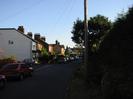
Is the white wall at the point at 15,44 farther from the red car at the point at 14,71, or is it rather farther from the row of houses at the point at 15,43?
the red car at the point at 14,71

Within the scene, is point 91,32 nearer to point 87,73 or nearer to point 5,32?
point 5,32

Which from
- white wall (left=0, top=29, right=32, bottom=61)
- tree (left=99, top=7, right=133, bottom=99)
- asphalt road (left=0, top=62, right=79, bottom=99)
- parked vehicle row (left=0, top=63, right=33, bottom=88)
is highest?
white wall (left=0, top=29, right=32, bottom=61)

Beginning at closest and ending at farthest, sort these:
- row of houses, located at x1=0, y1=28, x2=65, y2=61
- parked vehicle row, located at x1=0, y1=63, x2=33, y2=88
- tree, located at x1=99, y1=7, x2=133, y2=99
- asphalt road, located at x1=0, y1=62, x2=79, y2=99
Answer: tree, located at x1=99, y1=7, x2=133, y2=99, asphalt road, located at x1=0, y1=62, x2=79, y2=99, parked vehicle row, located at x1=0, y1=63, x2=33, y2=88, row of houses, located at x1=0, y1=28, x2=65, y2=61

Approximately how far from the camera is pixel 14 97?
1655 cm

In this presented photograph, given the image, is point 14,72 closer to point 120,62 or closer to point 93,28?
point 120,62

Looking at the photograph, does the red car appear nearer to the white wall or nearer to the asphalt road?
the asphalt road

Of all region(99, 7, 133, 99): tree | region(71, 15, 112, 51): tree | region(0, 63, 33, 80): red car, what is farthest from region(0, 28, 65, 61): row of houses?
region(99, 7, 133, 99): tree

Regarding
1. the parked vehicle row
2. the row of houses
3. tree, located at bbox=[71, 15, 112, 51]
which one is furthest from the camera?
the row of houses

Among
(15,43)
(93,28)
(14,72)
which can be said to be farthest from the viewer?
(15,43)

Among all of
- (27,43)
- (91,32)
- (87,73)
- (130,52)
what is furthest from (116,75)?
(27,43)

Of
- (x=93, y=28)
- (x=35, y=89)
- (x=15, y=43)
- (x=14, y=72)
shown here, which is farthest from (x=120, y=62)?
(x=15, y=43)

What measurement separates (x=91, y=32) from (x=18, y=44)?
21.0m

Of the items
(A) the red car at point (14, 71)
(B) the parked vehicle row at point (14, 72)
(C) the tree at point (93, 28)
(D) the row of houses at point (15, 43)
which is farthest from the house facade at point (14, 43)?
(B) the parked vehicle row at point (14, 72)

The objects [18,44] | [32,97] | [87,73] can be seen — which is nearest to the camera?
[32,97]
